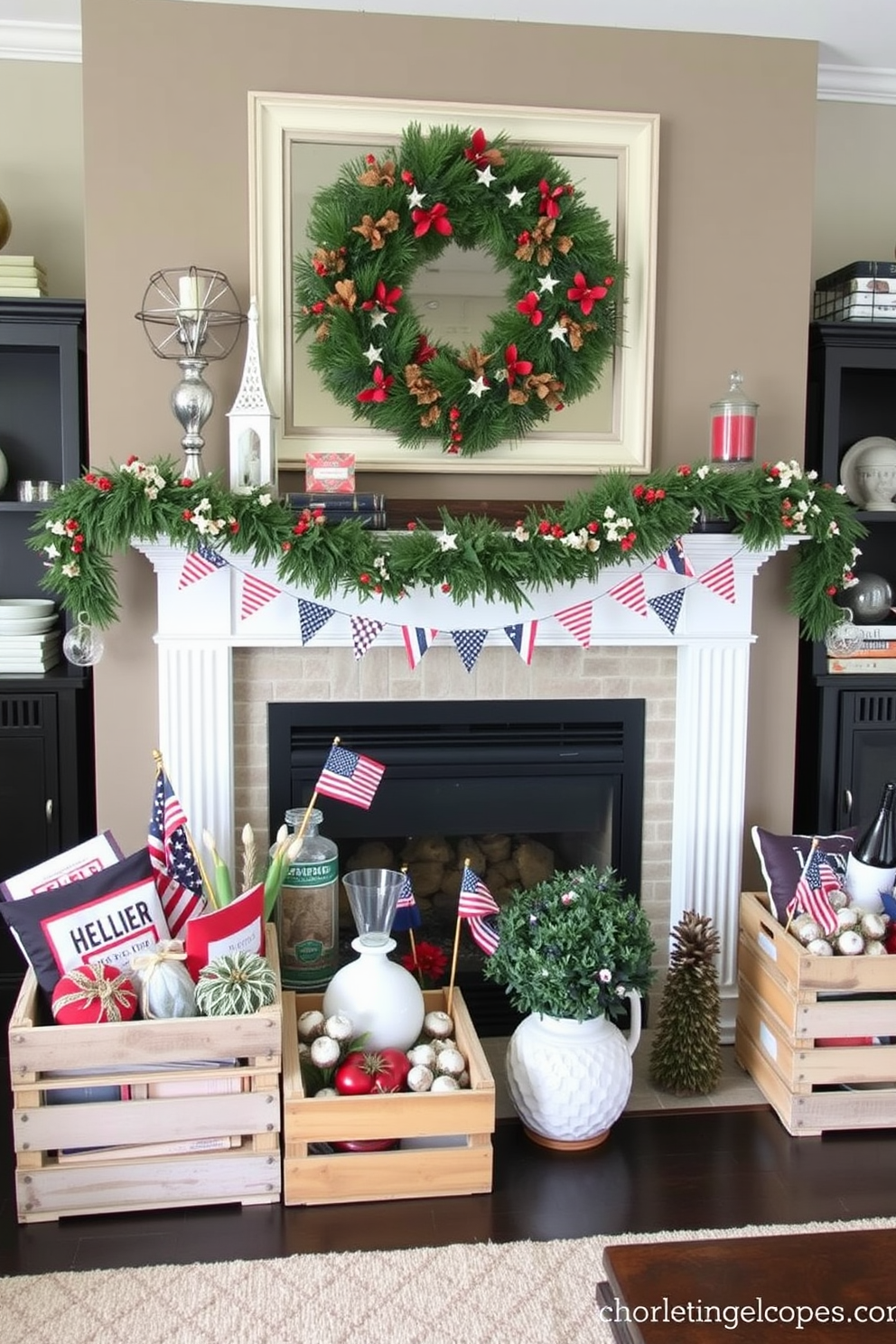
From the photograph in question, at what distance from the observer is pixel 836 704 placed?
314 centimetres

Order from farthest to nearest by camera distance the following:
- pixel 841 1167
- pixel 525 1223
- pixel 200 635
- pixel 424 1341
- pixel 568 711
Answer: pixel 568 711
pixel 200 635
pixel 841 1167
pixel 525 1223
pixel 424 1341

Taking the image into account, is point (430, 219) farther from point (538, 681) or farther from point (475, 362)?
point (538, 681)

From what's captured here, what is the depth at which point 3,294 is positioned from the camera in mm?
2893

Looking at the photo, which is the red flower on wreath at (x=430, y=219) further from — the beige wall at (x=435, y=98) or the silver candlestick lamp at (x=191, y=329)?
the silver candlestick lamp at (x=191, y=329)

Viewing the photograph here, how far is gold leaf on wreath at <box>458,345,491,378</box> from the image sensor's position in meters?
2.75

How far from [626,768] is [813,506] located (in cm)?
77

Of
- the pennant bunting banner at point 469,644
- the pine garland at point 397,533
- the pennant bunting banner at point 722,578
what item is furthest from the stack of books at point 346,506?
the pennant bunting banner at point 722,578

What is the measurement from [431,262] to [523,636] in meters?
0.89

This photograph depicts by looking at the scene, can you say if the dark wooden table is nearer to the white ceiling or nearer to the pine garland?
the pine garland

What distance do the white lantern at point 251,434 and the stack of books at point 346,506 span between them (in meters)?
0.12

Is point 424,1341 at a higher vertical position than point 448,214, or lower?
lower

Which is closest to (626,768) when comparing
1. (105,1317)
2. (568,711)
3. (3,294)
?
(568,711)

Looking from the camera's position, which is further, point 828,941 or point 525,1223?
point 828,941

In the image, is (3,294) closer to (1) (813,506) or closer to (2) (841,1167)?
(1) (813,506)
